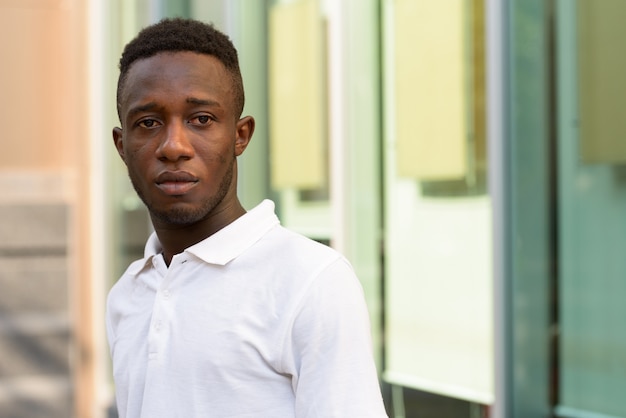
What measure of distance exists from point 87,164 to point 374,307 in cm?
451

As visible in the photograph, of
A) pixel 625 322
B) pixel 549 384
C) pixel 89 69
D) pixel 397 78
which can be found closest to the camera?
pixel 625 322

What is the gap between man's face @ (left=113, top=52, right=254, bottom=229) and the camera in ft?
4.88

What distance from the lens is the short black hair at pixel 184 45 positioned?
60.1 inches

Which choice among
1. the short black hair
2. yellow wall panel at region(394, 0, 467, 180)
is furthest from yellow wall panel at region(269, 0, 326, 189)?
the short black hair

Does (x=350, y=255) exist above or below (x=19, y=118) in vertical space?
below

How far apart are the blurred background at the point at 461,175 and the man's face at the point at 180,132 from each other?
2.00m

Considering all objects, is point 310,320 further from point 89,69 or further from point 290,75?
point 89,69

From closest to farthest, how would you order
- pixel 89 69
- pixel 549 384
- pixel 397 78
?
pixel 549 384 → pixel 397 78 → pixel 89 69

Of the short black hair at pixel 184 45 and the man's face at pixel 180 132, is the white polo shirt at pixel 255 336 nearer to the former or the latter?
the man's face at pixel 180 132

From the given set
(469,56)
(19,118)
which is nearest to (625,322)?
Answer: (469,56)

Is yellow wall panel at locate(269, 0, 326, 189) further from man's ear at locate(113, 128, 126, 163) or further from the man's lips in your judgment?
the man's lips

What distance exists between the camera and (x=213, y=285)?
1.47 m

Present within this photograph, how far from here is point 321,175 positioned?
16.4ft

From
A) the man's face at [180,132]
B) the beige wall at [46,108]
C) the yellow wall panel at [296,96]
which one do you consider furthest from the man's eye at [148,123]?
the beige wall at [46,108]
